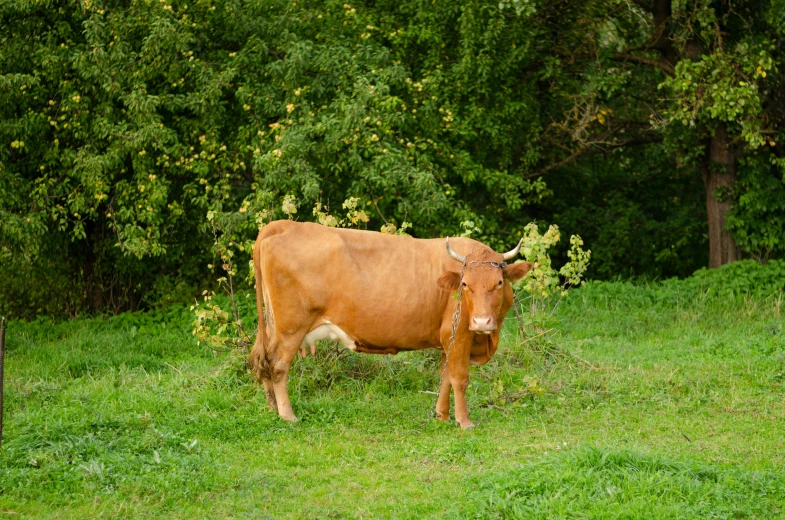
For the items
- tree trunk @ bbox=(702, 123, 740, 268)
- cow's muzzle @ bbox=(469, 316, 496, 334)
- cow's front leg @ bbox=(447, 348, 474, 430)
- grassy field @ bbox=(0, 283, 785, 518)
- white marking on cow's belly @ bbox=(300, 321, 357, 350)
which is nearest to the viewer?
grassy field @ bbox=(0, 283, 785, 518)

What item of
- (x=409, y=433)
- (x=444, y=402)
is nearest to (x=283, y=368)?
(x=409, y=433)

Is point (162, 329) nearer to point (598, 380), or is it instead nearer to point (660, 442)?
point (598, 380)

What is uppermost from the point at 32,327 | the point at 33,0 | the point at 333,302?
the point at 33,0

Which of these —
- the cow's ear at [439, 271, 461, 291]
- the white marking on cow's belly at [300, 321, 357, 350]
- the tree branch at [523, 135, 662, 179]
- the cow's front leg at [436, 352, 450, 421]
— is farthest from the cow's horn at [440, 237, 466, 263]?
the tree branch at [523, 135, 662, 179]

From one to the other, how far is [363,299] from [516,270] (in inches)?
54.2

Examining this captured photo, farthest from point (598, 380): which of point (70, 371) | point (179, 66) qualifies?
point (179, 66)

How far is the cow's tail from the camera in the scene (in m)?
8.86

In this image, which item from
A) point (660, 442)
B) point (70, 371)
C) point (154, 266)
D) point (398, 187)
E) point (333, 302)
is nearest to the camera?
point (660, 442)

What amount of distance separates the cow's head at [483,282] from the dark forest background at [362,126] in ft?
7.23

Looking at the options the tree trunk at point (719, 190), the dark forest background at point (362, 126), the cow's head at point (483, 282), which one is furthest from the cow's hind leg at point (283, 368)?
the tree trunk at point (719, 190)

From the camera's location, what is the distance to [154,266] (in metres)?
15.8

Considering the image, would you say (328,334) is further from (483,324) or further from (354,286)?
(483,324)

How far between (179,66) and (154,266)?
378 centimetres

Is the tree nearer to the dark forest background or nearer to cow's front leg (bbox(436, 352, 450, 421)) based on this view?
the dark forest background
